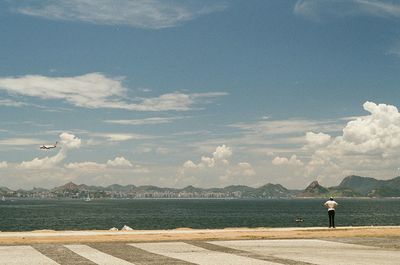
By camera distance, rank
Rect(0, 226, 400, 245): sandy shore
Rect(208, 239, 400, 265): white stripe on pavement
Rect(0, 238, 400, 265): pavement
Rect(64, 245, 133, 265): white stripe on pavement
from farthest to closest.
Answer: Rect(0, 226, 400, 245): sandy shore
Rect(208, 239, 400, 265): white stripe on pavement
Rect(0, 238, 400, 265): pavement
Rect(64, 245, 133, 265): white stripe on pavement

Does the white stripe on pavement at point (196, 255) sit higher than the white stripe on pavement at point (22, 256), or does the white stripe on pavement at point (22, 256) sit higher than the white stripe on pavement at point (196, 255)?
the white stripe on pavement at point (196, 255)

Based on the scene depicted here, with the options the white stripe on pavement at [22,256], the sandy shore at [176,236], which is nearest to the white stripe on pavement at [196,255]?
the sandy shore at [176,236]

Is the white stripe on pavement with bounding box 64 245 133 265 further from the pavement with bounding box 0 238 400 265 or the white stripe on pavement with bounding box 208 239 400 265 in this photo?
the white stripe on pavement with bounding box 208 239 400 265

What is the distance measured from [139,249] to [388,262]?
9.65 meters

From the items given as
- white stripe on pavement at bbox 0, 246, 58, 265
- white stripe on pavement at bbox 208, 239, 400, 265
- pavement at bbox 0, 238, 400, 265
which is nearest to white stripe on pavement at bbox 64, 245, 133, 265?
pavement at bbox 0, 238, 400, 265

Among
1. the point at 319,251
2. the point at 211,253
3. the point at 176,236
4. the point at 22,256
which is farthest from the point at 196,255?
the point at 176,236

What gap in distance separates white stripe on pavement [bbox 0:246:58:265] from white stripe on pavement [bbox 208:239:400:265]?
314 inches

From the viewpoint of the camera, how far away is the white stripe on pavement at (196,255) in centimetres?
1670

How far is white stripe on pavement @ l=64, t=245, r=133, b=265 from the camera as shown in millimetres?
16656

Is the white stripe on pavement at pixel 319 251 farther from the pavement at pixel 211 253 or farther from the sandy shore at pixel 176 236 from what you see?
the sandy shore at pixel 176 236

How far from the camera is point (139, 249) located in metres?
21.0

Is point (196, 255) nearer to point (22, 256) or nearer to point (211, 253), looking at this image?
point (211, 253)

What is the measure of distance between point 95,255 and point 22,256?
2569 mm

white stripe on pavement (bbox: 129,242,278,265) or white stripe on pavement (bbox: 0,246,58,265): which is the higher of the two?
white stripe on pavement (bbox: 129,242,278,265)
